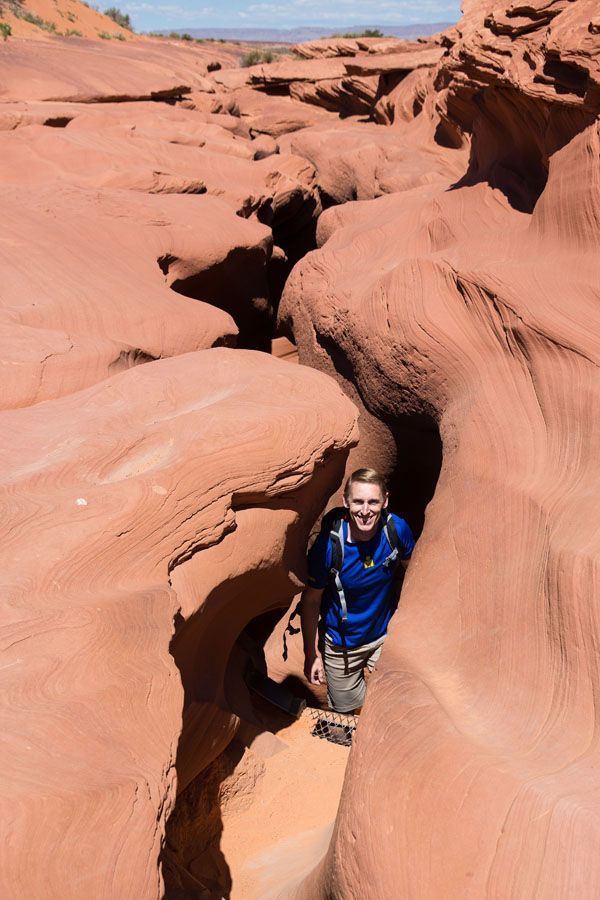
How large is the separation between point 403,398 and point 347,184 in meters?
6.43

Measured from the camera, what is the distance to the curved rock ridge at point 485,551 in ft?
6.88

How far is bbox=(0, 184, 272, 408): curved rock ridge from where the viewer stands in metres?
4.24

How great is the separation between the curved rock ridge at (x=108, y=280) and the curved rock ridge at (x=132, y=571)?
533 millimetres

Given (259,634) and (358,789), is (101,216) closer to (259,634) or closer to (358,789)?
(259,634)

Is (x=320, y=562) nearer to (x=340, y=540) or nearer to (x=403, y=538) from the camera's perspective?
(x=340, y=540)

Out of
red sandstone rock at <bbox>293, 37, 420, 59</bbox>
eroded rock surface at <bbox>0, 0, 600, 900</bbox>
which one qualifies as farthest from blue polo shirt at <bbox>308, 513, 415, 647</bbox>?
red sandstone rock at <bbox>293, 37, 420, 59</bbox>

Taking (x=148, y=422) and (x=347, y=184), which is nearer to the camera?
(x=148, y=422)

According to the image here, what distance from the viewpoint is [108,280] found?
17.1 feet

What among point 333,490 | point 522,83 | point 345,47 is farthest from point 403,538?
point 345,47

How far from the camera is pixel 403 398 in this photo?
14.5 ft

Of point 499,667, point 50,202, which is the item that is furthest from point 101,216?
point 499,667

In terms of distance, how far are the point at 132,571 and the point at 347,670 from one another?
1529 millimetres

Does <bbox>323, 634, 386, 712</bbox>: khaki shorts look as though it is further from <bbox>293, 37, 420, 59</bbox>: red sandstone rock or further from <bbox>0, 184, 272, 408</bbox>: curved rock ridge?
<bbox>293, 37, 420, 59</bbox>: red sandstone rock

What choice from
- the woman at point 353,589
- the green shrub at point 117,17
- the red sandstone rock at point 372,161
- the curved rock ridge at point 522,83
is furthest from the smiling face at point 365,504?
the green shrub at point 117,17
